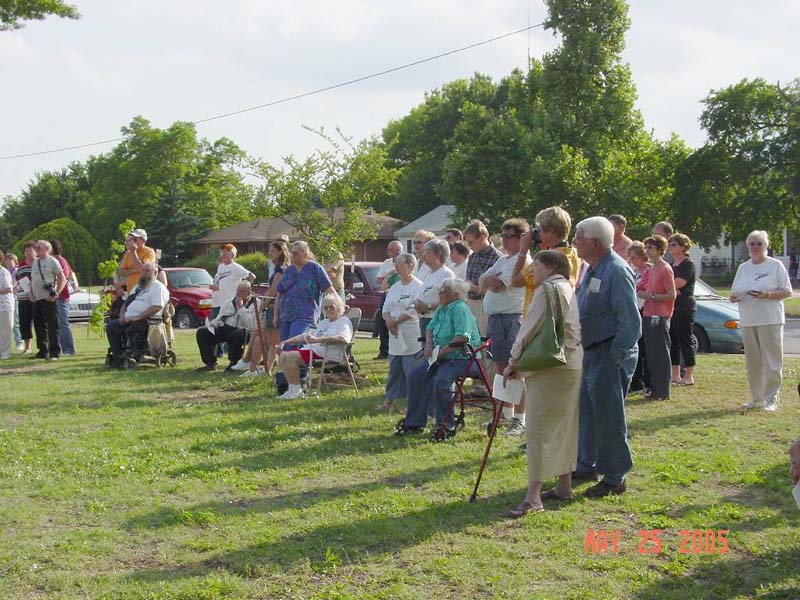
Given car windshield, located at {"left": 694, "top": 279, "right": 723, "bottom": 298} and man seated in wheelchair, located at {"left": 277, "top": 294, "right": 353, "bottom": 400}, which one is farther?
car windshield, located at {"left": 694, "top": 279, "right": 723, "bottom": 298}

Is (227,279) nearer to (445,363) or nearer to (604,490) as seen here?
(445,363)

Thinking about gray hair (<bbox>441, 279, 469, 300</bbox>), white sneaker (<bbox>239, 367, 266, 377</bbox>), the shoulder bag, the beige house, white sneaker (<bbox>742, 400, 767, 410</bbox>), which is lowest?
white sneaker (<bbox>742, 400, 767, 410</bbox>)

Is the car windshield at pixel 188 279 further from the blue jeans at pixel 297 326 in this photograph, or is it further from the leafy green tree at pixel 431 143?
the leafy green tree at pixel 431 143

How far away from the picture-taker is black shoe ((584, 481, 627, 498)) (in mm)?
6020

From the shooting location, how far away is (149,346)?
1420 centimetres

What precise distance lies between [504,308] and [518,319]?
16cm

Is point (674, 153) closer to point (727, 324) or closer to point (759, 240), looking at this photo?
point (727, 324)

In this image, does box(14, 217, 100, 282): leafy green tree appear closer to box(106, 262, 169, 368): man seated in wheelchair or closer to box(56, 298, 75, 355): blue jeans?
box(56, 298, 75, 355): blue jeans

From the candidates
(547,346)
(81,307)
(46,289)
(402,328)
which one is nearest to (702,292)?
(402,328)

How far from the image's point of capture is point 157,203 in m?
66.4

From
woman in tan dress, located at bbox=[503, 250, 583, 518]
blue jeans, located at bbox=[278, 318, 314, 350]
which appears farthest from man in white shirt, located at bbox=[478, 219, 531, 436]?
blue jeans, located at bbox=[278, 318, 314, 350]

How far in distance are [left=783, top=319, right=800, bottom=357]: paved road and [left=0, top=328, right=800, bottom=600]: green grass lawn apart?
25.4 feet

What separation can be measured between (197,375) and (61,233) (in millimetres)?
53649

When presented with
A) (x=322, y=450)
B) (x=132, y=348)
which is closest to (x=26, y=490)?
(x=322, y=450)
